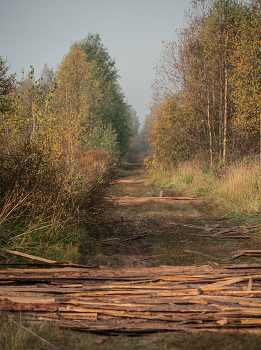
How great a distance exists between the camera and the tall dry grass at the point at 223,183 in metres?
9.24

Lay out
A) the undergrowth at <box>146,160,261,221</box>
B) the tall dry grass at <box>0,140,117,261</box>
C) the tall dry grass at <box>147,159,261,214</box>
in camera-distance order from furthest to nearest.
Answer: the tall dry grass at <box>147,159,261,214</box>, the undergrowth at <box>146,160,261,221</box>, the tall dry grass at <box>0,140,117,261</box>

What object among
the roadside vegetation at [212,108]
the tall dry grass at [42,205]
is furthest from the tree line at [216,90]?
the tall dry grass at [42,205]

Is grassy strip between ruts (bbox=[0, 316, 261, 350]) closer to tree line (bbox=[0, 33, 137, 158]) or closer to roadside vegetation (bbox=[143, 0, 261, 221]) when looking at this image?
roadside vegetation (bbox=[143, 0, 261, 221])

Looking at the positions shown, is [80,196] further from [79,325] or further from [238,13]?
[238,13]

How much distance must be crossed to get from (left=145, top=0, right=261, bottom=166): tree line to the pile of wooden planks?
1155 cm

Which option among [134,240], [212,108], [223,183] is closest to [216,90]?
[212,108]

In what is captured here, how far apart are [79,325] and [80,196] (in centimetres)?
358

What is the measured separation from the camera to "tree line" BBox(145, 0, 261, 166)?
14.0m

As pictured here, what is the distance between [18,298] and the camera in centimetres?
336

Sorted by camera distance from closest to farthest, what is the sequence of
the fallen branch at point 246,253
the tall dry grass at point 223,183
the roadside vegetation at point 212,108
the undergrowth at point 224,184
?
the fallen branch at point 246,253 < the undergrowth at point 224,184 < the tall dry grass at point 223,183 < the roadside vegetation at point 212,108

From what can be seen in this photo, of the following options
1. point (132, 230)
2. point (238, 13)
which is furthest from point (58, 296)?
point (238, 13)

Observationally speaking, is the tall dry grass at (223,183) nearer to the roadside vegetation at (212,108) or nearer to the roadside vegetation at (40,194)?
the roadside vegetation at (212,108)

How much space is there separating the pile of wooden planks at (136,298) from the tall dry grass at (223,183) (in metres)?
4.80

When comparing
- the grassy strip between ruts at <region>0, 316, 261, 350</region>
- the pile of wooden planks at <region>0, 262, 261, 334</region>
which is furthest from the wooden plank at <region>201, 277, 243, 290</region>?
the grassy strip between ruts at <region>0, 316, 261, 350</region>
